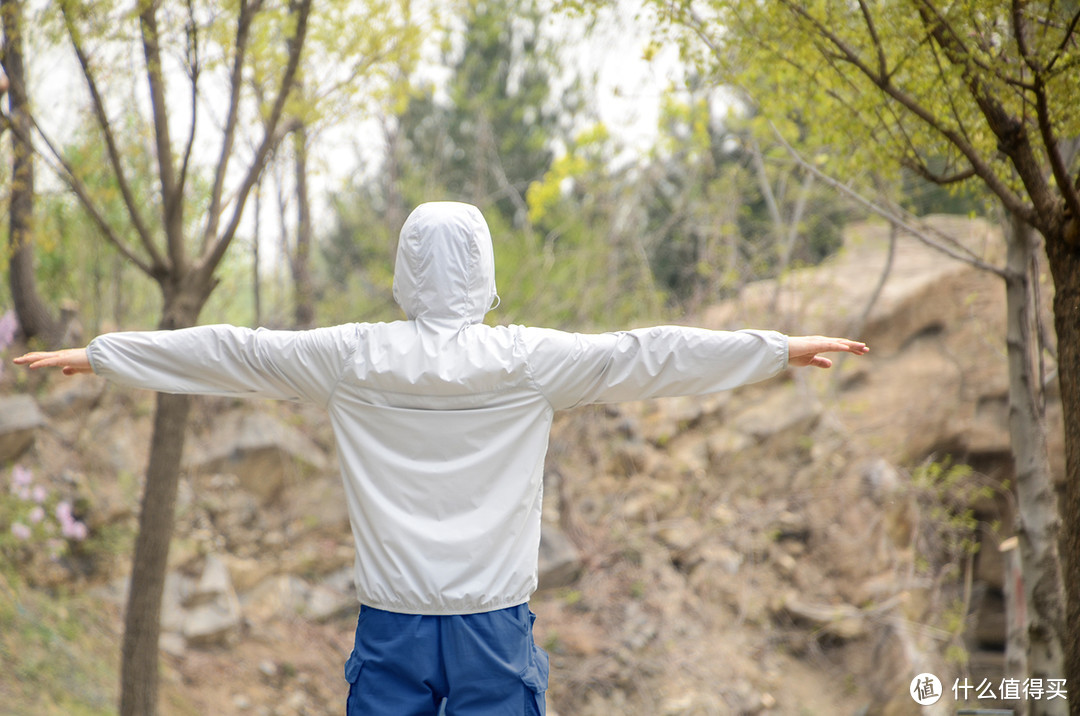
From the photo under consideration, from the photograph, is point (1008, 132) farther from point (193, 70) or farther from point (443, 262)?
point (193, 70)

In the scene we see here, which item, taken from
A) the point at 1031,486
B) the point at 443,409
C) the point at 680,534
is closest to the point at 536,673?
the point at 443,409

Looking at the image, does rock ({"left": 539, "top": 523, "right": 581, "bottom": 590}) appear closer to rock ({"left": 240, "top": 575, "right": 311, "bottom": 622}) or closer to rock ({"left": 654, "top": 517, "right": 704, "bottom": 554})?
rock ({"left": 654, "top": 517, "right": 704, "bottom": 554})

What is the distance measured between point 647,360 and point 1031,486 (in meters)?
2.57

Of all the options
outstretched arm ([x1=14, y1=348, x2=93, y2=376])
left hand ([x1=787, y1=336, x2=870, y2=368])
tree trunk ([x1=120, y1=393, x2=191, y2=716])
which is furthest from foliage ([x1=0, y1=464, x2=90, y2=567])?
left hand ([x1=787, y1=336, x2=870, y2=368])

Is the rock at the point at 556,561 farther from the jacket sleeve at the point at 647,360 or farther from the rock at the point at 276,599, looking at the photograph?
the jacket sleeve at the point at 647,360

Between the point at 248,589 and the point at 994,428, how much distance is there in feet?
18.4

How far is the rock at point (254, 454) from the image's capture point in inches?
228

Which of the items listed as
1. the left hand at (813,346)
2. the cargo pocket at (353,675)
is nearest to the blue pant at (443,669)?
the cargo pocket at (353,675)

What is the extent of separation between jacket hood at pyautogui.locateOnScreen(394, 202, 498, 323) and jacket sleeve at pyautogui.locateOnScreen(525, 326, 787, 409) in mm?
172

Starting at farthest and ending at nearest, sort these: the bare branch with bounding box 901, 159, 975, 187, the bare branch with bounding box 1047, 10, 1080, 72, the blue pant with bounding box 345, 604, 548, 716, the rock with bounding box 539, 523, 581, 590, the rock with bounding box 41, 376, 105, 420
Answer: the rock with bounding box 539, 523, 581, 590 → the rock with bounding box 41, 376, 105, 420 → the bare branch with bounding box 901, 159, 975, 187 → the bare branch with bounding box 1047, 10, 1080, 72 → the blue pant with bounding box 345, 604, 548, 716

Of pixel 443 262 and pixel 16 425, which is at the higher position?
pixel 443 262

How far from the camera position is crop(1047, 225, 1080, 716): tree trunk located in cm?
248

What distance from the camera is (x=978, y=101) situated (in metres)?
2.39

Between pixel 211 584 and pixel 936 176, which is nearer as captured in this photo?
pixel 936 176
